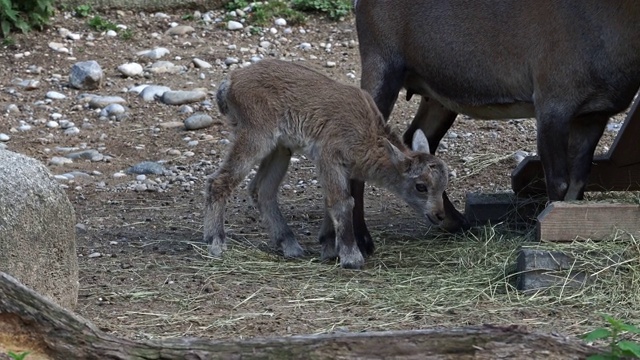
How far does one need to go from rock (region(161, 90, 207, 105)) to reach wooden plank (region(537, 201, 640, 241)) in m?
4.82

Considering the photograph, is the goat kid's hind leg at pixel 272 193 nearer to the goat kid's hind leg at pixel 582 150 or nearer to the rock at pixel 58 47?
the goat kid's hind leg at pixel 582 150

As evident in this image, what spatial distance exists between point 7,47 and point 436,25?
5311 mm

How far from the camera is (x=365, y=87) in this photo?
7453mm

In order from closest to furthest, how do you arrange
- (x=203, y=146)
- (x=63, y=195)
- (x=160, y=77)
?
(x=63, y=195) < (x=203, y=146) < (x=160, y=77)

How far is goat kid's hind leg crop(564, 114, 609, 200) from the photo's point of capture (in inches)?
280

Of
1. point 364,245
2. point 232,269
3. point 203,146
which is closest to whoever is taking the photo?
point 232,269

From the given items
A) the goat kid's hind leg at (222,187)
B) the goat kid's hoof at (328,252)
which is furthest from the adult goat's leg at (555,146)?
the goat kid's hind leg at (222,187)

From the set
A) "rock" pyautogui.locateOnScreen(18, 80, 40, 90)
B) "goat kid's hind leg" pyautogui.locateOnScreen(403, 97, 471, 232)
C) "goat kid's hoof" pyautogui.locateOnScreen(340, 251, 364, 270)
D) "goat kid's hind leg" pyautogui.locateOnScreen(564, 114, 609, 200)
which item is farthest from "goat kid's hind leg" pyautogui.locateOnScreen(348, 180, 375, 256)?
"rock" pyautogui.locateOnScreen(18, 80, 40, 90)

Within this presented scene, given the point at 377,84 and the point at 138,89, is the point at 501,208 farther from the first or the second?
the point at 138,89

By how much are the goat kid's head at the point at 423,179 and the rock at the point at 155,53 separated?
482 centimetres

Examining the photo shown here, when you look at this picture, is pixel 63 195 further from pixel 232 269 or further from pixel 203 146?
pixel 203 146

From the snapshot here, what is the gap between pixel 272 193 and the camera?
7348 millimetres

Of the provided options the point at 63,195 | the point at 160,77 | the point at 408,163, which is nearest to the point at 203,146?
the point at 160,77

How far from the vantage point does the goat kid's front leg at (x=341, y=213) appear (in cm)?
684
